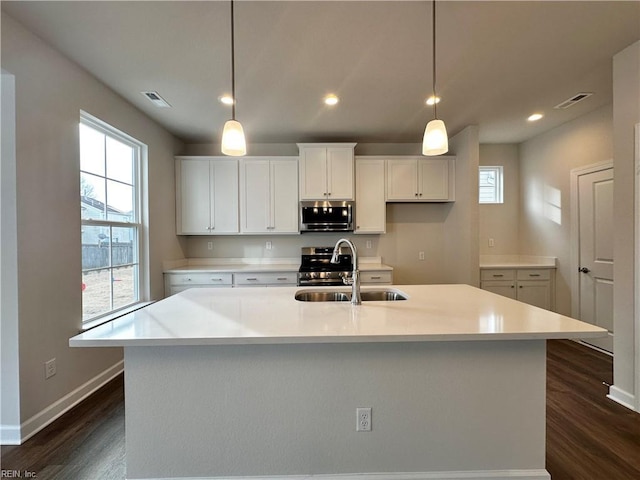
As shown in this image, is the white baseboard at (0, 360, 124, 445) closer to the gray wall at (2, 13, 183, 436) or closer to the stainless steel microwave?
the gray wall at (2, 13, 183, 436)

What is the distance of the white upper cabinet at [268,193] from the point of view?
13.6 feet

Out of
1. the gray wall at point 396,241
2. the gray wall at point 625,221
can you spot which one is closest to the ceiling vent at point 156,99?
the gray wall at point 396,241

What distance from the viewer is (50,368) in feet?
7.15

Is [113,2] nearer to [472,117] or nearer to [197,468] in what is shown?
[197,468]

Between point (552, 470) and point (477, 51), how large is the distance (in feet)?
8.87

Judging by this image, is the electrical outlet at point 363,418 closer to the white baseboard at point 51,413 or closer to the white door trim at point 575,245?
the white baseboard at point 51,413

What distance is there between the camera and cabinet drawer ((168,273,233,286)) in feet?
12.5

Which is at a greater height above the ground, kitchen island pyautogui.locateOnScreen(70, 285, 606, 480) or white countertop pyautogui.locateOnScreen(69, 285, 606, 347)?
white countertop pyautogui.locateOnScreen(69, 285, 606, 347)

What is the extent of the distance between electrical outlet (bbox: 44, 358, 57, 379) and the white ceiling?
222 cm

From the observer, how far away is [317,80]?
268 centimetres

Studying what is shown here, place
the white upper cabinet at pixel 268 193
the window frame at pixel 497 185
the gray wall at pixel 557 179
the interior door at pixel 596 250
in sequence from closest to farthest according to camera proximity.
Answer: the interior door at pixel 596 250, the gray wall at pixel 557 179, the white upper cabinet at pixel 268 193, the window frame at pixel 497 185

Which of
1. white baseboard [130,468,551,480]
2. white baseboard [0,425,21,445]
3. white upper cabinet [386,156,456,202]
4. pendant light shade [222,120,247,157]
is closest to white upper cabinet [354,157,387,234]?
white upper cabinet [386,156,456,202]

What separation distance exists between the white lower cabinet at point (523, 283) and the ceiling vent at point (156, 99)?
4129mm

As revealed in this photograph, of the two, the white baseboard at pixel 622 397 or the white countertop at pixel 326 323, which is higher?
the white countertop at pixel 326 323
